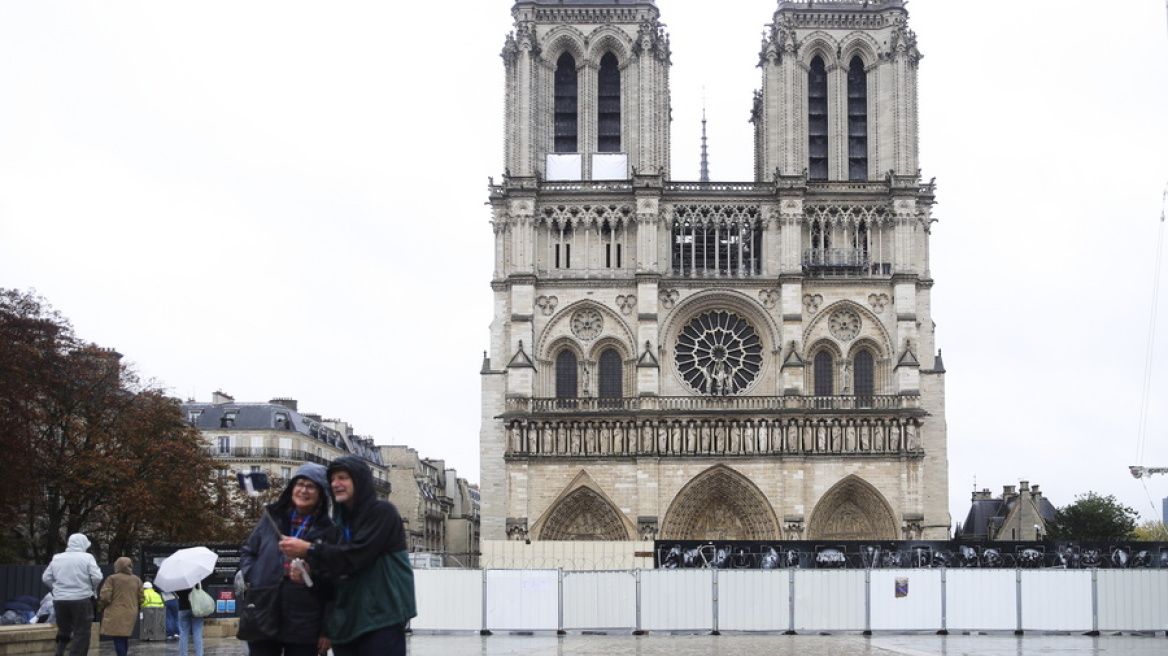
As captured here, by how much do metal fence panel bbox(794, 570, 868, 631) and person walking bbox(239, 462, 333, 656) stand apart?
2132 centimetres

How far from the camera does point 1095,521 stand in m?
66.2

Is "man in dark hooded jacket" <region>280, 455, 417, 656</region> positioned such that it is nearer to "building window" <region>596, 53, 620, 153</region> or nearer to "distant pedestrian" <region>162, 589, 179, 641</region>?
"distant pedestrian" <region>162, 589, 179, 641</region>

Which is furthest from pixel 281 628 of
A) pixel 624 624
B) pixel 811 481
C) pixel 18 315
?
pixel 811 481

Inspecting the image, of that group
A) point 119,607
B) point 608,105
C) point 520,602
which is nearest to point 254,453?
point 608,105

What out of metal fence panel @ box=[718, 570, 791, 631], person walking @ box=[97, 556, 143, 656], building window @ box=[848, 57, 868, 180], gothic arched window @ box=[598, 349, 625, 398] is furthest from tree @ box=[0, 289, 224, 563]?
building window @ box=[848, 57, 868, 180]

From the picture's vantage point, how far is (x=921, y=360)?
55219 millimetres

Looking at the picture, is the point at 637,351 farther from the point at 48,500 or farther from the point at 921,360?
the point at 48,500

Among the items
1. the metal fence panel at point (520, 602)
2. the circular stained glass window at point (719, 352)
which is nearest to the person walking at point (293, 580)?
the metal fence panel at point (520, 602)

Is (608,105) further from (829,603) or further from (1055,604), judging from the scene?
(1055,604)

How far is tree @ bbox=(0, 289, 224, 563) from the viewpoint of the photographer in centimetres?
3888

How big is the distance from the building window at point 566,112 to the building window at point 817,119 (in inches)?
331

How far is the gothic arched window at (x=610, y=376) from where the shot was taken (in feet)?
182

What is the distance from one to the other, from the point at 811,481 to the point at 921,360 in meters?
5.96

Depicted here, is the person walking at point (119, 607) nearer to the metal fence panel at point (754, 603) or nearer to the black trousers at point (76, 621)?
the black trousers at point (76, 621)
